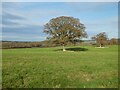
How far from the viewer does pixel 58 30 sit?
87688 millimetres

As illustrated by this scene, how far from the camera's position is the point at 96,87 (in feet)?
38.5

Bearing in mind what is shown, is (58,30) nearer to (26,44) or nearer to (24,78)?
(26,44)

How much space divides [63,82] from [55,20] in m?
76.9

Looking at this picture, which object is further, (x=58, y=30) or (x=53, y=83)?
(x=58, y=30)

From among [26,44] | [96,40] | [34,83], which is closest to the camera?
[34,83]

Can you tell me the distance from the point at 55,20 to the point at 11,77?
75816 millimetres

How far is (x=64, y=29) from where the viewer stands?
87.8 meters

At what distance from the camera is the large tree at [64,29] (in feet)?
289

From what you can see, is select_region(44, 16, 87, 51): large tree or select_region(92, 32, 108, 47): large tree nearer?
select_region(44, 16, 87, 51): large tree

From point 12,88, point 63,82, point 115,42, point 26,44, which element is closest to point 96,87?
point 63,82

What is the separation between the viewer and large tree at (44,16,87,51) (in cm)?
8806

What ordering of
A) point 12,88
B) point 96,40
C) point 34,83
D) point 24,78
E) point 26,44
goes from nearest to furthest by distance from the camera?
point 12,88 < point 34,83 < point 24,78 < point 26,44 < point 96,40

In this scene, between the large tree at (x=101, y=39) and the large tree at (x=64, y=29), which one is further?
the large tree at (x=101, y=39)

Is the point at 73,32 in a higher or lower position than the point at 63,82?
higher
